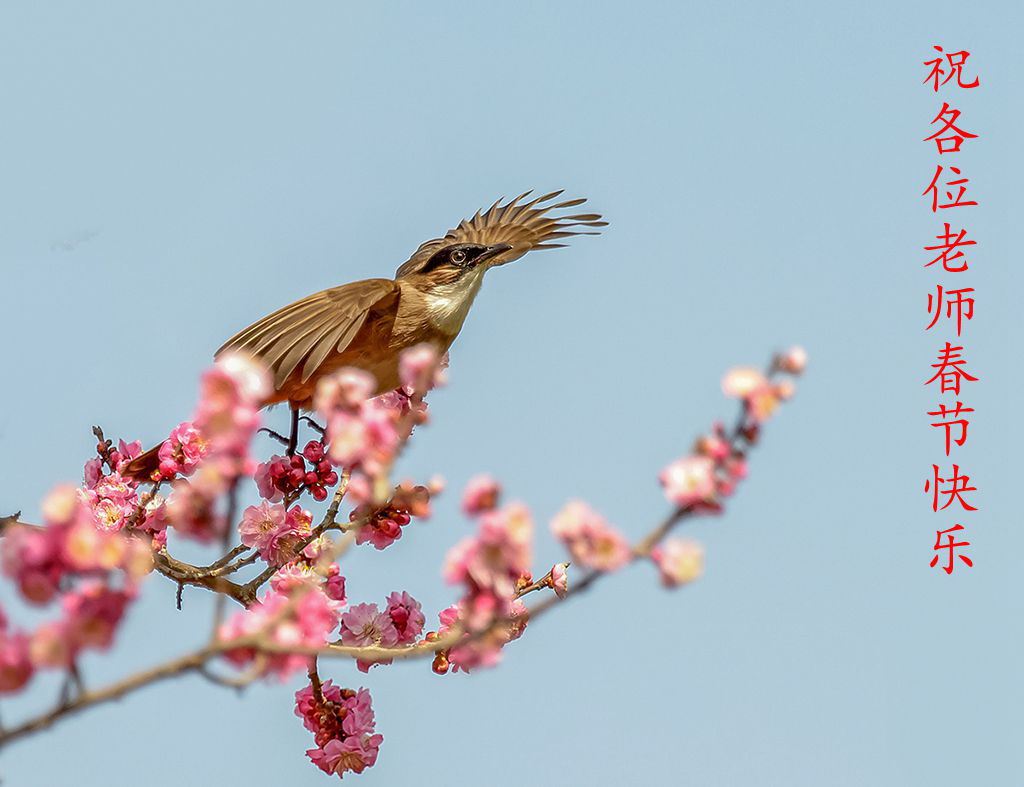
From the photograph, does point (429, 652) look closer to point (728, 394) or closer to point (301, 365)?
point (728, 394)

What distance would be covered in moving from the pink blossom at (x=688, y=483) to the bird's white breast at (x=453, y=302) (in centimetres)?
383

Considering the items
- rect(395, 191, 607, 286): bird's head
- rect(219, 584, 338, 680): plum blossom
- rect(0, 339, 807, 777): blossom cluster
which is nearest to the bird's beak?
rect(395, 191, 607, 286): bird's head

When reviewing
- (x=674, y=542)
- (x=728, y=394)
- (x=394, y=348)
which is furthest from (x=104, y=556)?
(x=394, y=348)

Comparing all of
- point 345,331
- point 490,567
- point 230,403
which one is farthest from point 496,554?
point 345,331

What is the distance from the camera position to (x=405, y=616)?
4.30m

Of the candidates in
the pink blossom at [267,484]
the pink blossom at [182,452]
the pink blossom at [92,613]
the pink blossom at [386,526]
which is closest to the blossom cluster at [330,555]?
the pink blossom at [92,613]

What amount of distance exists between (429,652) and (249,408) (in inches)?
19.3

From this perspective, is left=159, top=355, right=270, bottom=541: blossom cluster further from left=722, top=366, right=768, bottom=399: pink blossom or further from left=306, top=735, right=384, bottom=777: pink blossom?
left=306, top=735, right=384, bottom=777: pink blossom

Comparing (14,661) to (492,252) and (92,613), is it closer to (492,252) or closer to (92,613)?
(92,613)

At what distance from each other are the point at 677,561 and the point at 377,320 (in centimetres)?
381

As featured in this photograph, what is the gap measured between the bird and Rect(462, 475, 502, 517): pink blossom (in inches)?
99.2

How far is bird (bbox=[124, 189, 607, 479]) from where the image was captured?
4562mm

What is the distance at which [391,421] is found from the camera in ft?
7.00

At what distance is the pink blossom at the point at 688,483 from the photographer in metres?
1.91
